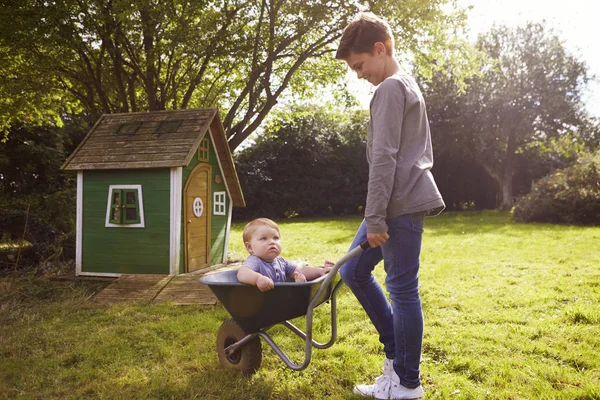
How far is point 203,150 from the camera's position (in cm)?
758

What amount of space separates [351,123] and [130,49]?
→ 13547 millimetres

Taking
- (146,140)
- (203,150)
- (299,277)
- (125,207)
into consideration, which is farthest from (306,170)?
(299,277)

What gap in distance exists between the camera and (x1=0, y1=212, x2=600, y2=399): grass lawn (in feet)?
9.32

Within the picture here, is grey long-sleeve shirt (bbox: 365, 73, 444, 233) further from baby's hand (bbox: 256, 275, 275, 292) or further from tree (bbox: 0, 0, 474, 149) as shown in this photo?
tree (bbox: 0, 0, 474, 149)

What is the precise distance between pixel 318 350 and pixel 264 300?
3.38 feet

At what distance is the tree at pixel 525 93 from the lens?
21.7 metres

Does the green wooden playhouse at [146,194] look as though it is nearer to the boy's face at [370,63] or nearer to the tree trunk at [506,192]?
the boy's face at [370,63]

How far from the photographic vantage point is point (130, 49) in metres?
9.71

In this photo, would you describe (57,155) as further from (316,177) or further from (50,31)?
(316,177)

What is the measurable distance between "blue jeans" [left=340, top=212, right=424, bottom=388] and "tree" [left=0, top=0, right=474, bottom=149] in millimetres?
6689

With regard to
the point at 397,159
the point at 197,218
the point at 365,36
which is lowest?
the point at 197,218

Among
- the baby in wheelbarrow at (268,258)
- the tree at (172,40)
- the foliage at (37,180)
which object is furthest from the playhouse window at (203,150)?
the baby in wheelbarrow at (268,258)

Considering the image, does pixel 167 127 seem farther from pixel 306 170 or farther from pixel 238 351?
pixel 306 170

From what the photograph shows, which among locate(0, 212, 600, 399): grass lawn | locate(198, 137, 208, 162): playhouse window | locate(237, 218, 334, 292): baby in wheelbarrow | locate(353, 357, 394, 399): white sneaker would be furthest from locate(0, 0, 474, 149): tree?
locate(353, 357, 394, 399): white sneaker
